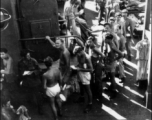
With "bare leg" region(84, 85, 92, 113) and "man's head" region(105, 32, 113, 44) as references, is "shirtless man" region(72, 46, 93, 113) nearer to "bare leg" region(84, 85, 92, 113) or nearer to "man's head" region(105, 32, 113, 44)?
"bare leg" region(84, 85, 92, 113)

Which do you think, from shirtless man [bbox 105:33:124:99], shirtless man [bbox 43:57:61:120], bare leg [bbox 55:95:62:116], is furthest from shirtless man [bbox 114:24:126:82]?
shirtless man [bbox 43:57:61:120]

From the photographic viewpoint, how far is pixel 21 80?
9.62 meters

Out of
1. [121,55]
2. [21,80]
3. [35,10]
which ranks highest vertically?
[35,10]

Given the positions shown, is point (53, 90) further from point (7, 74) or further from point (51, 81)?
point (7, 74)

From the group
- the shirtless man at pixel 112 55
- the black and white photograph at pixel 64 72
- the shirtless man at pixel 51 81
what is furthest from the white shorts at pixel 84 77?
the shirtless man at pixel 112 55

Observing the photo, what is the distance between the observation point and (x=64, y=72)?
30.8 feet

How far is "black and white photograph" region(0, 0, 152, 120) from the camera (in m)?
9.00

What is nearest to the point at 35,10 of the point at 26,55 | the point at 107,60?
the point at 26,55

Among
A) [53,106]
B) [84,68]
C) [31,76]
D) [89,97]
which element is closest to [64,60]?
[84,68]

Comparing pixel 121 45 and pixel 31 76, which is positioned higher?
pixel 121 45

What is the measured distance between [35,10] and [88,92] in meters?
3.36

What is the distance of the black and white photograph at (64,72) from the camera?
9.00 meters

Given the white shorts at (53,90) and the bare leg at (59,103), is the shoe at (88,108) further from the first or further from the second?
the white shorts at (53,90)

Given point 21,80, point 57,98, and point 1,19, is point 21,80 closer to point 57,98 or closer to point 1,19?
point 57,98
